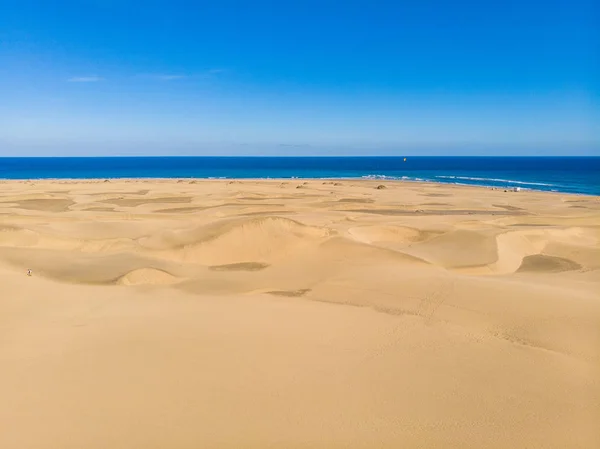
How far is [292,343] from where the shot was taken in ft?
26.6

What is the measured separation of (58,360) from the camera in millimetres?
7355

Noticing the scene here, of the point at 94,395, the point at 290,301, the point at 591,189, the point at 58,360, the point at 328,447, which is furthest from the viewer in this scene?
the point at 591,189

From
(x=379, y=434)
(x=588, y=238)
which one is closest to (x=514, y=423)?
(x=379, y=434)

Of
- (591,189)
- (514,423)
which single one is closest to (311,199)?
(514,423)

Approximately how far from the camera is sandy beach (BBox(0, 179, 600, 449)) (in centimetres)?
560

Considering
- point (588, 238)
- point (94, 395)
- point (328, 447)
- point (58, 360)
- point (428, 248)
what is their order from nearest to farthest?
point (328, 447) → point (94, 395) → point (58, 360) → point (428, 248) → point (588, 238)

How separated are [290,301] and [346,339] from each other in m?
2.79

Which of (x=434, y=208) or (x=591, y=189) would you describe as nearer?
(x=434, y=208)

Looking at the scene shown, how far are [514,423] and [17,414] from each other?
6.67 metres

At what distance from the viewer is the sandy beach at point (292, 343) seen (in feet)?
18.4

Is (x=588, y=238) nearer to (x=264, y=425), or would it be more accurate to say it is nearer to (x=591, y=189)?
(x=264, y=425)

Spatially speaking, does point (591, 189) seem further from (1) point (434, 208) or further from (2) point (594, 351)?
(2) point (594, 351)

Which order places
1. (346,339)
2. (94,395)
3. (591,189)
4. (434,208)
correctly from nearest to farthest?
(94,395), (346,339), (434,208), (591,189)

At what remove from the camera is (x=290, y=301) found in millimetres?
10844
